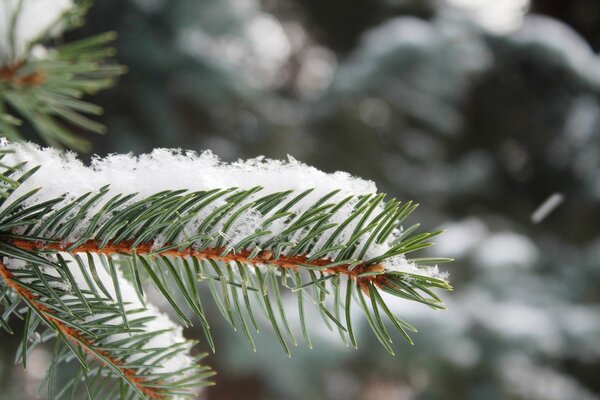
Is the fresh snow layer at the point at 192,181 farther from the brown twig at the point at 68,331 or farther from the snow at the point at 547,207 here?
the snow at the point at 547,207

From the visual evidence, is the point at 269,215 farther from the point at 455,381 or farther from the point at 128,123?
the point at 128,123

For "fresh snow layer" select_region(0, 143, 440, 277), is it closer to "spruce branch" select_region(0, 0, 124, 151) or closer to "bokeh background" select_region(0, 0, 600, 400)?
"spruce branch" select_region(0, 0, 124, 151)

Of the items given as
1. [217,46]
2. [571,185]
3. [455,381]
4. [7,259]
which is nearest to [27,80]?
[7,259]

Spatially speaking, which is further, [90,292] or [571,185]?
[571,185]

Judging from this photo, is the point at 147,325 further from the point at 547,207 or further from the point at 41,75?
the point at 547,207

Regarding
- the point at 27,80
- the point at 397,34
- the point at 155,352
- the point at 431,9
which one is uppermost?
the point at 431,9

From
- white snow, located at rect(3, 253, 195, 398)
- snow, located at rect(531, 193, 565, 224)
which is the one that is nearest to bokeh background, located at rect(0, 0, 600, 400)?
snow, located at rect(531, 193, 565, 224)

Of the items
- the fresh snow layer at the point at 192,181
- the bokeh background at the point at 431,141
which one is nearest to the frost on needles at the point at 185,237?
the fresh snow layer at the point at 192,181

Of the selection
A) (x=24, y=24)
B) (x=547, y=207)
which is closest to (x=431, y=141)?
(x=547, y=207)
